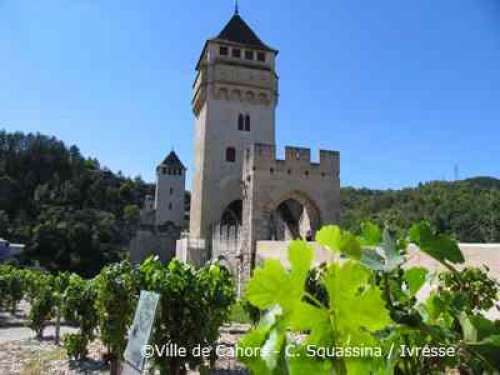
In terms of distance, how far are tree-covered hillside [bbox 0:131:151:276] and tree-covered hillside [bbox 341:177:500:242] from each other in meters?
25.4

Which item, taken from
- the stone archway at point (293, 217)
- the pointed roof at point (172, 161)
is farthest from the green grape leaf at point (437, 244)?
the pointed roof at point (172, 161)

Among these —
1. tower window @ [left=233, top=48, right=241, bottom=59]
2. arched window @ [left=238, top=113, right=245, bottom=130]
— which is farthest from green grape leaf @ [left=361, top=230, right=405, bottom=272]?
tower window @ [left=233, top=48, right=241, bottom=59]

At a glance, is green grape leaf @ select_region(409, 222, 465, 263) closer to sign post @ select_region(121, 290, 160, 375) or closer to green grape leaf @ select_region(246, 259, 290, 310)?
green grape leaf @ select_region(246, 259, 290, 310)

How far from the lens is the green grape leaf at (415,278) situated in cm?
75

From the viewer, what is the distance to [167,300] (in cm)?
564

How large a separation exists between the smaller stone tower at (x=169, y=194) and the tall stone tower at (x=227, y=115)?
1871cm

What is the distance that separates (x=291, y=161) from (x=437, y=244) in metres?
18.6

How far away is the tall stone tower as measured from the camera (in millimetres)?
22516

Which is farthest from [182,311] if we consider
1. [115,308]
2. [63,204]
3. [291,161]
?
[63,204]

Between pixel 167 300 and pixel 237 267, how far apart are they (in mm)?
13928

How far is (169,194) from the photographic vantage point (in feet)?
140

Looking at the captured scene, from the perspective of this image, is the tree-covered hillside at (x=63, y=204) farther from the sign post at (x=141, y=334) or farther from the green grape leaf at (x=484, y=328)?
the green grape leaf at (x=484, y=328)

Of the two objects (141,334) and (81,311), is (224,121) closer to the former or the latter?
(81,311)

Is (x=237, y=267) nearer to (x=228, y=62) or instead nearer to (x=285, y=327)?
(x=228, y=62)
